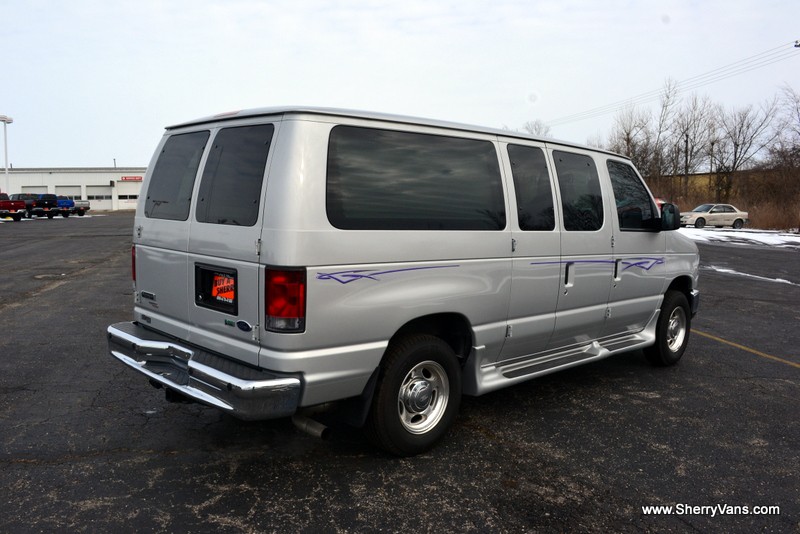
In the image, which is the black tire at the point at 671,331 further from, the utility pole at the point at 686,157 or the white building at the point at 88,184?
the white building at the point at 88,184

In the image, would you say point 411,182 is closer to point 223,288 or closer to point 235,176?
point 235,176

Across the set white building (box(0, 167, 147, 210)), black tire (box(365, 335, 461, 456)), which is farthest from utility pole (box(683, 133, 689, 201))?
white building (box(0, 167, 147, 210))

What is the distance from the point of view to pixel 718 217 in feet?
122

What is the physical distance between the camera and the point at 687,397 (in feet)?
17.4

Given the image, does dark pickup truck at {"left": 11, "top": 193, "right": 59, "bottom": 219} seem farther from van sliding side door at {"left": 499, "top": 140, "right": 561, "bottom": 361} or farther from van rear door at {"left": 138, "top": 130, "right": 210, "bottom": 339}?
van sliding side door at {"left": 499, "top": 140, "right": 561, "bottom": 361}

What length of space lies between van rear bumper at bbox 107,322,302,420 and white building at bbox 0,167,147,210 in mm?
78096

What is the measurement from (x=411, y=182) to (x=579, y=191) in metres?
1.87

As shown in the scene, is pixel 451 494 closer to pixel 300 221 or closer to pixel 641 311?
pixel 300 221

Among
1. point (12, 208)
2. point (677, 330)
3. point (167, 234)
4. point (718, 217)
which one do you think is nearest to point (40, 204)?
point (12, 208)

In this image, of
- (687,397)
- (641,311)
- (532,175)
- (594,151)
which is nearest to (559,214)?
(532,175)

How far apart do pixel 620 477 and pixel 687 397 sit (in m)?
1.99

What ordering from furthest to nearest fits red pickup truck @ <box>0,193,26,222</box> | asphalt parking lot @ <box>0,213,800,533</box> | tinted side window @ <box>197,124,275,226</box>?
red pickup truck @ <box>0,193,26,222</box> < tinted side window @ <box>197,124,275,226</box> < asphalt parking lot @ <box>0,213,800,533</box>

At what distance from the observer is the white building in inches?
2958

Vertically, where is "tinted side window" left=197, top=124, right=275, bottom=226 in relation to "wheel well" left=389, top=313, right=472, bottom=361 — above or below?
above
